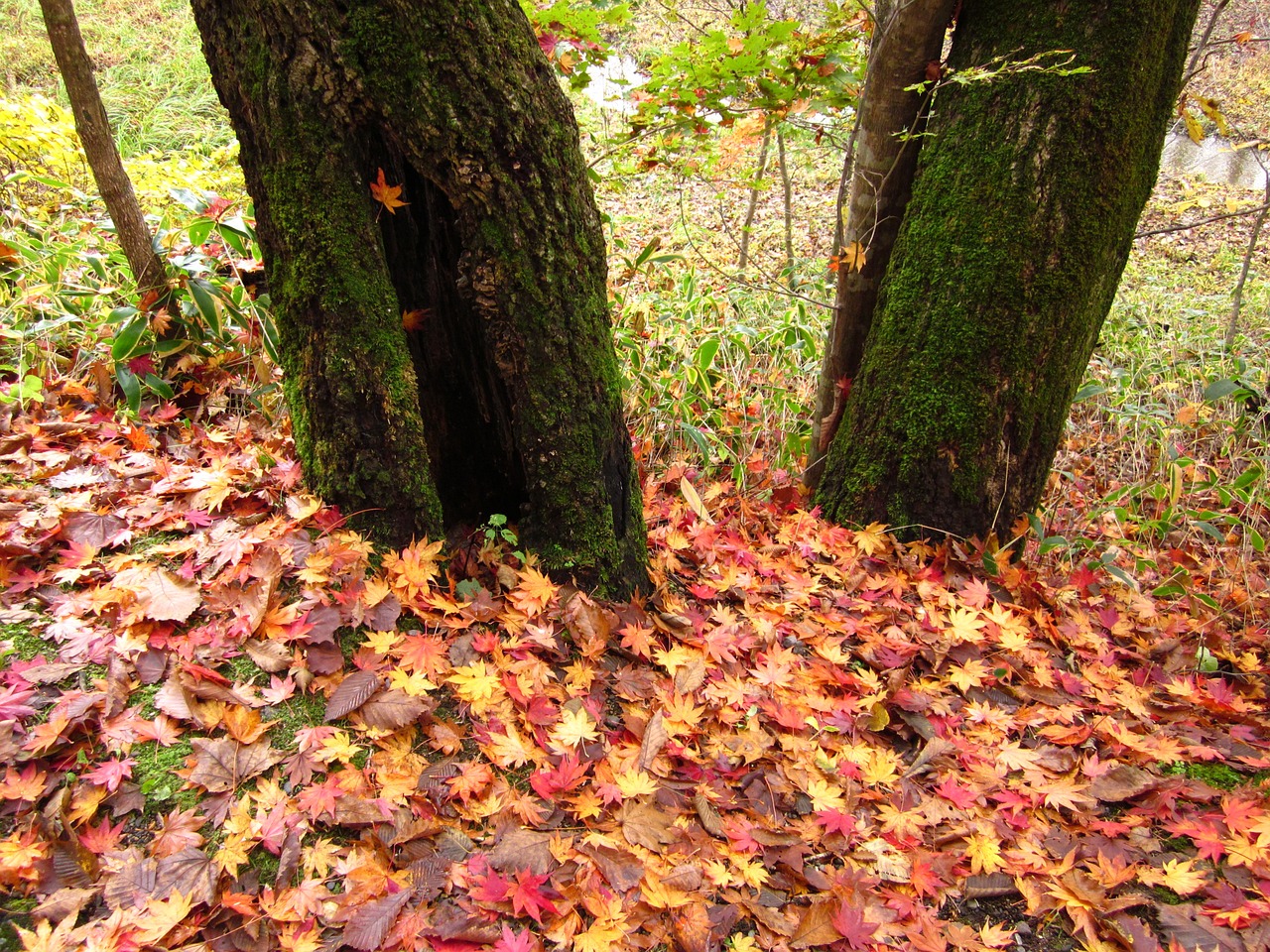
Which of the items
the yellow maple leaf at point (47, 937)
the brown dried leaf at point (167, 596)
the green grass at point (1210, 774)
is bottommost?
the green grass at point (1210, 774)

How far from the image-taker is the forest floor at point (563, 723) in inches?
59.9

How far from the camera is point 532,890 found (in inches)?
60.8

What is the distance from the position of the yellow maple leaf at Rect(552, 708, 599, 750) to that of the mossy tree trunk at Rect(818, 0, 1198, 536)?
1716 millimetres

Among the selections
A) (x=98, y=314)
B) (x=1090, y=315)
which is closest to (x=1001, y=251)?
(x=1090, y=315)

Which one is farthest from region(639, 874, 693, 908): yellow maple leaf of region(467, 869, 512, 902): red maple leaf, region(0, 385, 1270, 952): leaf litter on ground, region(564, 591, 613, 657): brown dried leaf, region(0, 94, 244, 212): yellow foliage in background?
region(0, 94, 244, 212): yellow foliage in background

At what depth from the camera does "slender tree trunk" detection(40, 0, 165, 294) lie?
2621mm

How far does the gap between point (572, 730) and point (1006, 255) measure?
2.28 m

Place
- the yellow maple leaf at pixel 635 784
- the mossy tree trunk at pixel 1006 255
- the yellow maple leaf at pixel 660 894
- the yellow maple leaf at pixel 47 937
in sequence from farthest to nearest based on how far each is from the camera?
the mossy tree trunk at pixel 1006 255, the yellow maple leaf at pixel 635 784, the yellow maple leaf at pixel 660 894, the yellow maple leaf at pixel 47 937

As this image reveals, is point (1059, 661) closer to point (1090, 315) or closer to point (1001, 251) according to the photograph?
point (1090, 315)

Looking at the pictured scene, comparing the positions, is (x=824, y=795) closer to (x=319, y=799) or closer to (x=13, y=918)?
(x=319, y=799)

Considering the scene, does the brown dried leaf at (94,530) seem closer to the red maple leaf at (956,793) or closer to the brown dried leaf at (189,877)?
the brown dried leaf at (189,877)

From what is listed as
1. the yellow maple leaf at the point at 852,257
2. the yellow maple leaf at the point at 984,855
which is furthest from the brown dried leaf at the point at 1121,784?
the yellow maple leaf at the point at 852,257

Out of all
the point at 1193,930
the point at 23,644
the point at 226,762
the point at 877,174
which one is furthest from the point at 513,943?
the point at 877,174

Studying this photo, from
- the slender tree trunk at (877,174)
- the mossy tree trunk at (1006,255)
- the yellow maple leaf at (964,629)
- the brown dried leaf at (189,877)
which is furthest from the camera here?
the slender tree trunk at (877,174)
